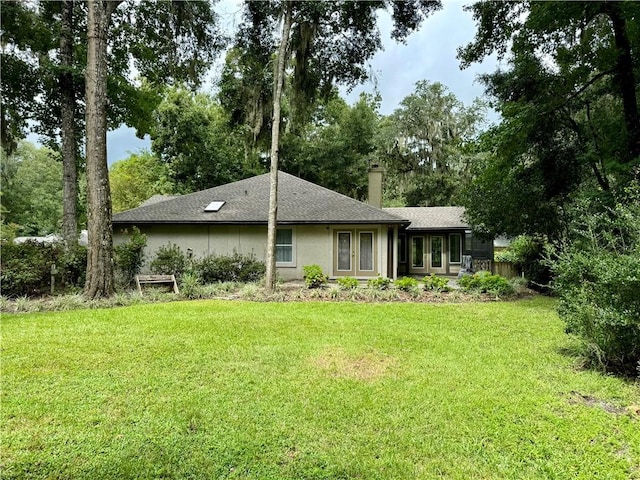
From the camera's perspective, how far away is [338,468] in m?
2.51

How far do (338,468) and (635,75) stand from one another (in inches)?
455

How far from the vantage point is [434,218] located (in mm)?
17141

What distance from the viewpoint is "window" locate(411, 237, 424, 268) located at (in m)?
16.7

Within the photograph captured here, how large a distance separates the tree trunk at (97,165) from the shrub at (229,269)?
300 centimetres

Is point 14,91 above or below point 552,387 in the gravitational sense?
above

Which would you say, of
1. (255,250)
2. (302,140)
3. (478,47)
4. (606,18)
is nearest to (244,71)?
(255,250)

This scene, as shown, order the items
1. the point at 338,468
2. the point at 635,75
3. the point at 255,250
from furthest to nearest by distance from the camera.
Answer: the point at 255,250
the point at 635,75
the point at 338,468

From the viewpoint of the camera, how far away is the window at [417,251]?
16.7 meters

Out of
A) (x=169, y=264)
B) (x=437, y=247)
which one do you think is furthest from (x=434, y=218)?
(x=169, y=264)

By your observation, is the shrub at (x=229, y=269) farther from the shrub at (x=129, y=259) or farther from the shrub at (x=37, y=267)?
the shrub at (x=37, y=267)

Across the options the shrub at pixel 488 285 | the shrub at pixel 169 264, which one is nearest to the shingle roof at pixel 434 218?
the shrub at pixel 488 285

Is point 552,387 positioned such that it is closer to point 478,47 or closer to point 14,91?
point 478,47

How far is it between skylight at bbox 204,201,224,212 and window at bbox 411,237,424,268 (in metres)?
8.77

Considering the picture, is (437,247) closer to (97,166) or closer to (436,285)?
(436,285)
